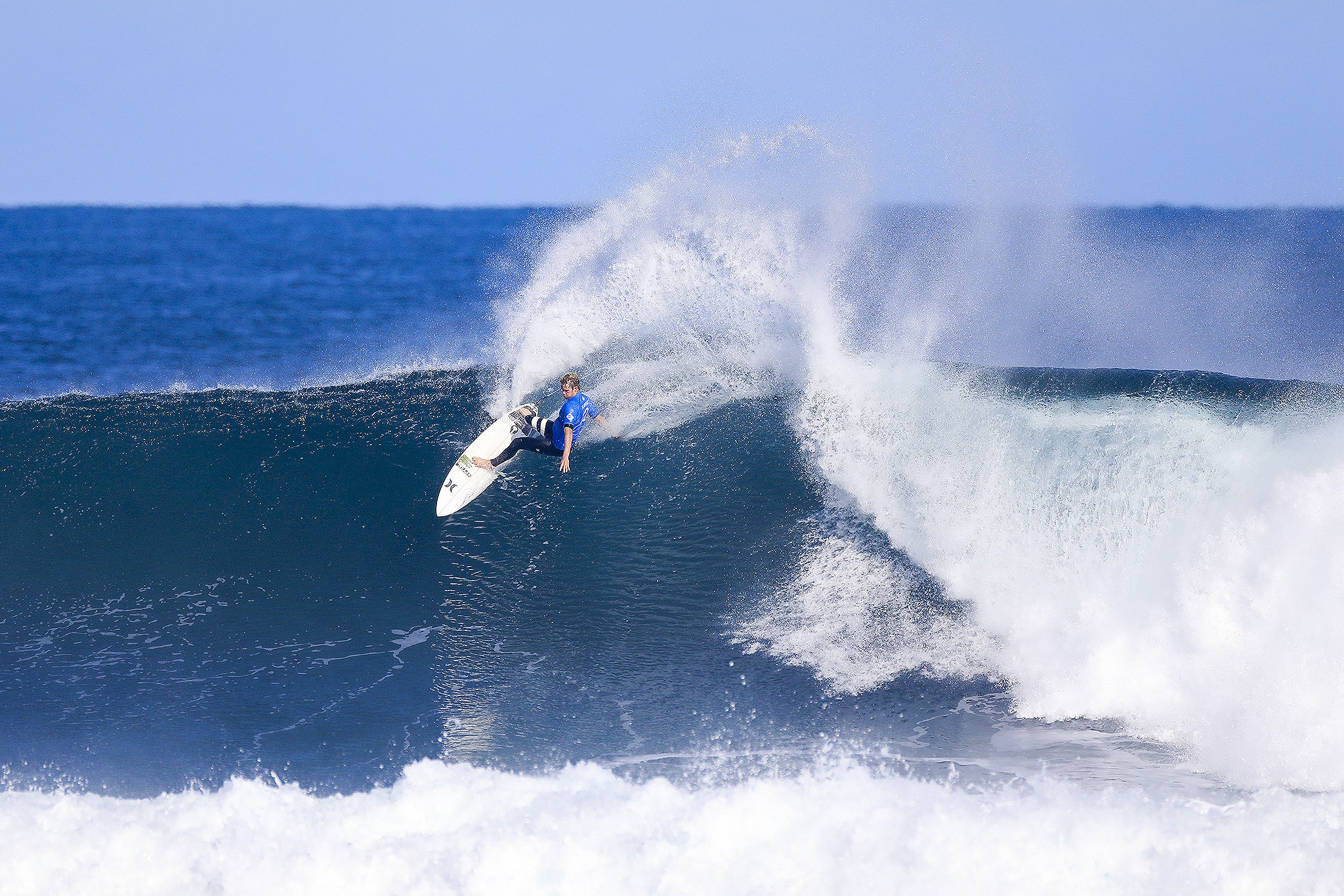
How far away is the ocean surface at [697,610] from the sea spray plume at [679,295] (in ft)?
0.20

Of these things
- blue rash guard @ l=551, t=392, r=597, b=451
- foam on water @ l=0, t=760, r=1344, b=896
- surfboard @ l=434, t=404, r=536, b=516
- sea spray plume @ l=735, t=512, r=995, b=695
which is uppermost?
blue rash guard @ l=551, t=392, r=597, b=451

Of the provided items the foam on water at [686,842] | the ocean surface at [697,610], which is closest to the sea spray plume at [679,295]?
the ocean surface at [697,610]

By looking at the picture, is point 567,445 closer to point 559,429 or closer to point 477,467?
point 559,429

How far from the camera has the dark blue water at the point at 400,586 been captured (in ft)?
21.7

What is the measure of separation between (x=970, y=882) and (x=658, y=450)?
22.3ft

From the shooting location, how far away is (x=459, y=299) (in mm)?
32562

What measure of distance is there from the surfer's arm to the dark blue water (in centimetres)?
64

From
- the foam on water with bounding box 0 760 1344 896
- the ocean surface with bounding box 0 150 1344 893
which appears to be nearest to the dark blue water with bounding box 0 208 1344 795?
the ocean surface with bounding box 0 150 1344 893

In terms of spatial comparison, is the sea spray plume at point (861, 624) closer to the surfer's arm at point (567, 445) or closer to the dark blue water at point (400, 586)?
the dark blue water at point (400, 586)

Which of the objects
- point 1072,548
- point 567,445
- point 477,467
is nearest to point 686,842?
point 1072,548

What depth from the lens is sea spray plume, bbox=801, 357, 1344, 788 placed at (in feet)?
20.8

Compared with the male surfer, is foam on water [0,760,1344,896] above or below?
→ below

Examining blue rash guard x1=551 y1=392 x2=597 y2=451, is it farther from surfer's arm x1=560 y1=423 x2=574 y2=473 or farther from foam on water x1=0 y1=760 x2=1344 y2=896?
foam on water x1=0 y1=760 x2=1344 y2=896

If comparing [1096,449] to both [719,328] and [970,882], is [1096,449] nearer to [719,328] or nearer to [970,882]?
[970,882]
